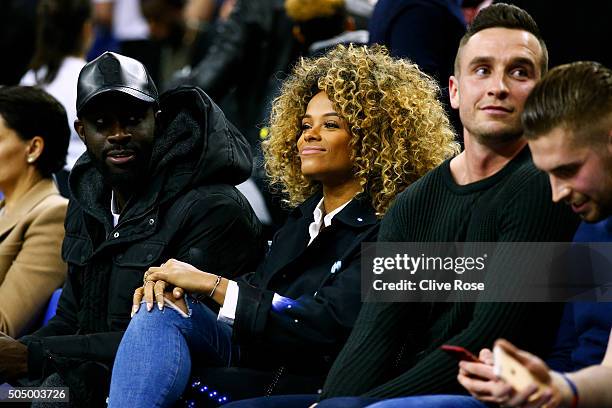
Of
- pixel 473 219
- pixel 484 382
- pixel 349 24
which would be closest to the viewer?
pixel 484 382

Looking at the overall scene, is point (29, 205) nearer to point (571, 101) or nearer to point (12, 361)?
point (12, 361)

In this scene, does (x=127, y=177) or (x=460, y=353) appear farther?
(x=127, y=177)

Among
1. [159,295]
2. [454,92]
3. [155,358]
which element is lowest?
[155,358]

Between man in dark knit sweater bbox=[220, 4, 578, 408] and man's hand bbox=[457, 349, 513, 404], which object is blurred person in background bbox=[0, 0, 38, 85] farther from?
man's hand bbox=[457, 349, 513, 404]

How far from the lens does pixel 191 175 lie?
436cm

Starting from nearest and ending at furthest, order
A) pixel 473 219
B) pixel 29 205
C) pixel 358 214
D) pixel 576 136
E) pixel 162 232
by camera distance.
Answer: pixel 576 136
pixel 473 219
pixel 358 214
pixel 162 232
pixel 29 205

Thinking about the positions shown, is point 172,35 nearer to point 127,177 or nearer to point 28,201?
point 28,201

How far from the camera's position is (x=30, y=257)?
4906 millimetres

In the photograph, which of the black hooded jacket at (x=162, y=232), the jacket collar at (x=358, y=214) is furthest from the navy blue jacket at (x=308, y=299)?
the black hooded jacket at (x=162, y=232)

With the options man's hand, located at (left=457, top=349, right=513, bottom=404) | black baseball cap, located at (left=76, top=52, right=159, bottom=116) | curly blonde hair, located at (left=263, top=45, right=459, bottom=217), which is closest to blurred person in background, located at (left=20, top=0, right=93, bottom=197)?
black baseball cap, located at (left=76, top=52, right=159, bottom=116)

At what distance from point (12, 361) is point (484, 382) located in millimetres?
2223

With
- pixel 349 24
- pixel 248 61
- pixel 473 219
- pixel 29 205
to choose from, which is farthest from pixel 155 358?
pixel 248 61

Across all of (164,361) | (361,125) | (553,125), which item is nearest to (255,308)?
(164,361)

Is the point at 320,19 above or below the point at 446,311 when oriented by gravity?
above
